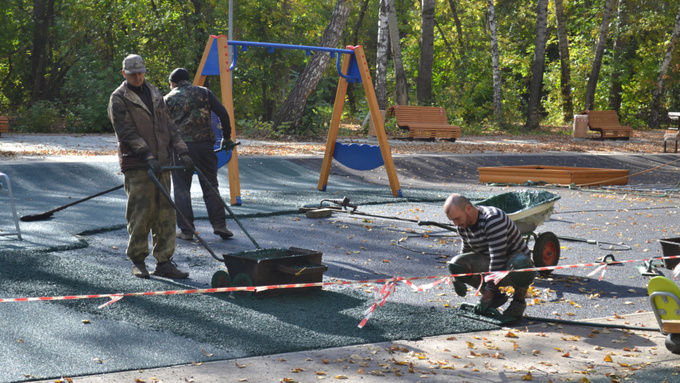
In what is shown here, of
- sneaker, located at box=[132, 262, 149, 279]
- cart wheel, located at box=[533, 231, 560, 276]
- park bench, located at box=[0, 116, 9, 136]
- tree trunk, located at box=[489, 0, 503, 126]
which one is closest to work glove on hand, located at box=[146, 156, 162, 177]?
sneaker, located at box=[132, 262, 149, 279]

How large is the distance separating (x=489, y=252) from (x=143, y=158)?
2.99 meters

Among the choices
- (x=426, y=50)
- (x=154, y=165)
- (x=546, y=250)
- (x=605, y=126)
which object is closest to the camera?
(x=154, y=165)

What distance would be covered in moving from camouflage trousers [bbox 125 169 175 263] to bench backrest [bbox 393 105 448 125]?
57.7 ft

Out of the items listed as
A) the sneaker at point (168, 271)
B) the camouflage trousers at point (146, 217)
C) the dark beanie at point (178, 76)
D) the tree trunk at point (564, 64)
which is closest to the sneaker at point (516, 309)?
the sneaker at point (168, 271)

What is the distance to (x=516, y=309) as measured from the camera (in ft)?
17.9

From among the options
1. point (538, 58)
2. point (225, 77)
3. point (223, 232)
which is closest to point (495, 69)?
point (538, 58)

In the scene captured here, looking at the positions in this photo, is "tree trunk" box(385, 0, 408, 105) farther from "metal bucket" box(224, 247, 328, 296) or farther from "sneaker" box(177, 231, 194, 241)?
"metal bucket" box(224, 247, 328, 296)

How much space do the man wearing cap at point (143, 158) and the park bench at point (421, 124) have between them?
17.4 m

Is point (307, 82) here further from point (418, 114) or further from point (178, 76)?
point (178, 76)

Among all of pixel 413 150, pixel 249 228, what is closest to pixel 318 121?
pixel 413 150

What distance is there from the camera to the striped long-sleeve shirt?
537cm

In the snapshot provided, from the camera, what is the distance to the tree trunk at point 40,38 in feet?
97.5

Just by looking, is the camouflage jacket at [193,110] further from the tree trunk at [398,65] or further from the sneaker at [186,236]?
the tree trunk at [398,65]

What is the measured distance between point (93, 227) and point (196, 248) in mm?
1601
